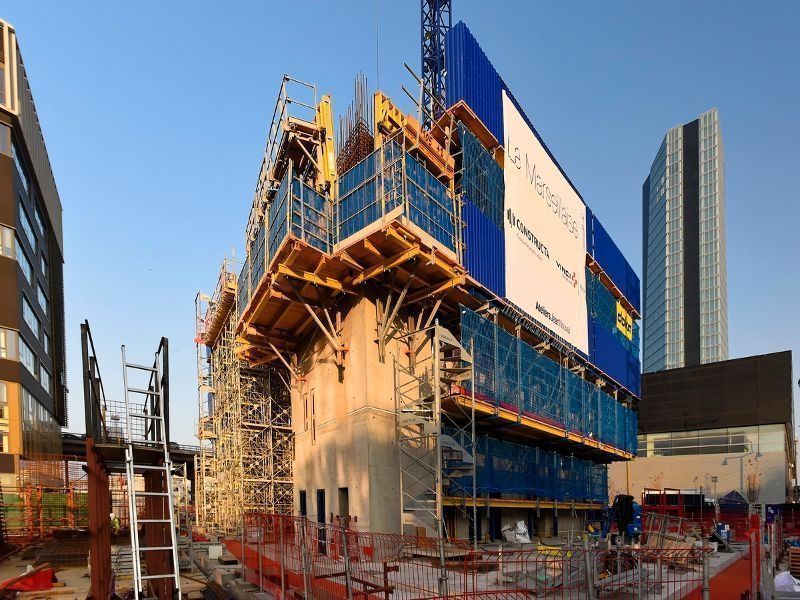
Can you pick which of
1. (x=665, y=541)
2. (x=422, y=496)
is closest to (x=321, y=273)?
(x=422, y=496)

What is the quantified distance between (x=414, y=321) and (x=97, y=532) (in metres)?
17.0

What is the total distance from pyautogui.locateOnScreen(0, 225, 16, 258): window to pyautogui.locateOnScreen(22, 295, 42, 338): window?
3.72 meters

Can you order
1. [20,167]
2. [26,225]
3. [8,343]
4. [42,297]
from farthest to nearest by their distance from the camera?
[42,297]
[26,225]
[20,167]
[8,343]

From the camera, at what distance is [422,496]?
21141mm

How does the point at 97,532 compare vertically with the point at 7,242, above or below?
below

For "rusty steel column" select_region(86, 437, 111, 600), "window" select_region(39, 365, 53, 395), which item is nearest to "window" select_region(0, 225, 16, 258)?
"window" select_region(39, 365, 53, 395)

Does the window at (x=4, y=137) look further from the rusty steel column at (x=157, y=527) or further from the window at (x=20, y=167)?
the rusty steel column at (x=157, y=527)

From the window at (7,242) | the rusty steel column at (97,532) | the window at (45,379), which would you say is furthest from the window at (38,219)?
the rusty steel column at (97,532)

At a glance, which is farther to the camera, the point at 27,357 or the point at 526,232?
the point at 27,357

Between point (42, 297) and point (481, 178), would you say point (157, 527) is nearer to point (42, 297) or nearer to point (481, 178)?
point (481, 178)

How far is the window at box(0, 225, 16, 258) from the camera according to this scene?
31.6 m

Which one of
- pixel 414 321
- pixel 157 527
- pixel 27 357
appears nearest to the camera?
pixel 157 527

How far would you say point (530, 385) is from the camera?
28.4 metres

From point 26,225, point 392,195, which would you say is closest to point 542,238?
point 392,195
